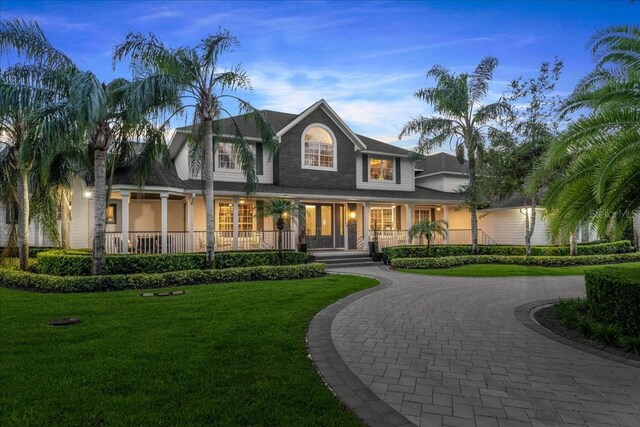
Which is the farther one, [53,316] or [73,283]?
[73,283]

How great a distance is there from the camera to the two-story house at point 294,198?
1681 cm

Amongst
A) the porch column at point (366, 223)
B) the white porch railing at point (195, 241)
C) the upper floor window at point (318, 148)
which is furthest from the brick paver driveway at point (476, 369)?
the upper floor window at point (318, 148)

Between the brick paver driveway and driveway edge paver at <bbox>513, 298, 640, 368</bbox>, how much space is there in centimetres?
13

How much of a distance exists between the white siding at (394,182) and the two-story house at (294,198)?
0.06 meters

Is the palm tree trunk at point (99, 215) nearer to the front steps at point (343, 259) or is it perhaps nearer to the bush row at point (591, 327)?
the front steps at point (343, 259)

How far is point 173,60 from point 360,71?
10.4m

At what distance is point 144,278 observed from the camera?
11188 mm

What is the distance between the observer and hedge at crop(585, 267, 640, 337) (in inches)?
230

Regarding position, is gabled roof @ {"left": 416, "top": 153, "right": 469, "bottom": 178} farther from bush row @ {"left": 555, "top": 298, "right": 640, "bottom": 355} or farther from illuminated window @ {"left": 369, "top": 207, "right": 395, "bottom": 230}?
bush row @ {"left": 555, "top": 298, "right": 640, "bottom": 355}

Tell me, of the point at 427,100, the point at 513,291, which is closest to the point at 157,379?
the point at 513,291

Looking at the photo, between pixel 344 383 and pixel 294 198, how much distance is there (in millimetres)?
14457

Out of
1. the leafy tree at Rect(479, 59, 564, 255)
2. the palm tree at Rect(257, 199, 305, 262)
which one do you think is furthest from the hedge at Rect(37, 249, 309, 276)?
the leafy tree at Rect(479, 59, 564, 255)

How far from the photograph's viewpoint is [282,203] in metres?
14.6

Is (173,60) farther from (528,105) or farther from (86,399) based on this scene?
(528,105)
